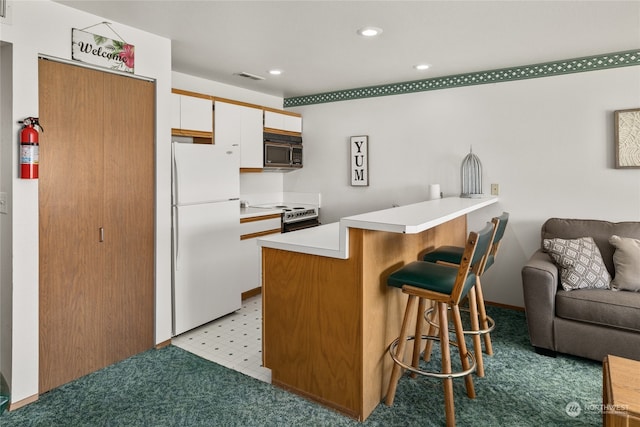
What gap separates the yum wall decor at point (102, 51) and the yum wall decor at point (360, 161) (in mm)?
2637

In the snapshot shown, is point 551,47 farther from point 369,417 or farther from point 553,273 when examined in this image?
point 369,417

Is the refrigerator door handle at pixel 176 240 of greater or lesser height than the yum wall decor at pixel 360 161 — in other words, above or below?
below

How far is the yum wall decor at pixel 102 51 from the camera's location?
7.91 ft

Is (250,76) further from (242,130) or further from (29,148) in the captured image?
(29,148)

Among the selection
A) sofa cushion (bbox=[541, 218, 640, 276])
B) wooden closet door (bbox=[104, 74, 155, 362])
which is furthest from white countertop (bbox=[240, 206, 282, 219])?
sofa cushion (bbox=[541, 218, 640, 276])

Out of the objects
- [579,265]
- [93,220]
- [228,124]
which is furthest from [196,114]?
[579,265]

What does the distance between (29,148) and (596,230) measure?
13.3 ft

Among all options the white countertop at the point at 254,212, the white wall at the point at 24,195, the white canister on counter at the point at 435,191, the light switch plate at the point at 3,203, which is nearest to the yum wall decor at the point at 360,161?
the white canister on counter at the point at 435,191

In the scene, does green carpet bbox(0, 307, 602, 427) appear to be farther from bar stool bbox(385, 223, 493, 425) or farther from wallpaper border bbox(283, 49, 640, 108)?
wallpaper border bbox(283, 49, 640, 108)

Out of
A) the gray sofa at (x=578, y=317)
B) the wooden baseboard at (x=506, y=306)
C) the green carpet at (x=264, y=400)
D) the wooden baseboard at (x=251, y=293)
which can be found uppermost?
the gray sofa at (x=578, y=317)

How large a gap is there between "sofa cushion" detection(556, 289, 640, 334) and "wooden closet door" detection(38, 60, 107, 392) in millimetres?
3185

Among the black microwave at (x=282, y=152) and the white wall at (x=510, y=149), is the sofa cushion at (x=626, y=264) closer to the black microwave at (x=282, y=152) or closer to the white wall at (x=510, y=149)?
the white wall at (x=510, y=149)

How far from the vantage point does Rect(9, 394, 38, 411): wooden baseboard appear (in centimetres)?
219

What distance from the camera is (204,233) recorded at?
336cm
